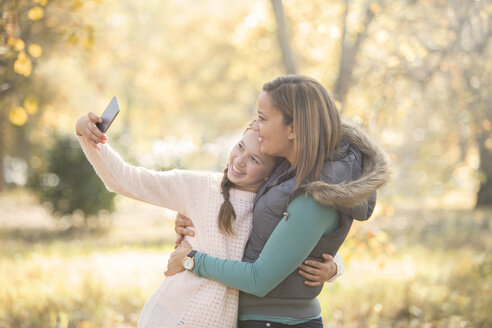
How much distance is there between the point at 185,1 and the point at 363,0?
2790 centimetres

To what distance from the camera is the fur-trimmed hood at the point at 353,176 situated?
7.24 feet

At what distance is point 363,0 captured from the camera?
677 cm

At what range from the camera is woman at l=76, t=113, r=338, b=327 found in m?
2.43

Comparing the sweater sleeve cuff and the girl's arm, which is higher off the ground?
the girl's arm

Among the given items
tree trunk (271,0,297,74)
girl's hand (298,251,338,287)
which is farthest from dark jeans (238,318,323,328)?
tree trunk (271,0,297,74)

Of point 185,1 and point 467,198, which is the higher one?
point 185,1

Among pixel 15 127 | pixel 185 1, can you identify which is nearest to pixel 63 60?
pixel 15 127

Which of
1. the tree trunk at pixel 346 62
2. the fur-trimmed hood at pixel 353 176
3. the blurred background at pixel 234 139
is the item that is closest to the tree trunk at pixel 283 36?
the blurred background at pixel 234 139

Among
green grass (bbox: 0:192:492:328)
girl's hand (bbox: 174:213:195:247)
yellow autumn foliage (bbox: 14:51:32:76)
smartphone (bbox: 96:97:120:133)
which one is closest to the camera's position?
smartphone (bbox: 96:97:120:133)

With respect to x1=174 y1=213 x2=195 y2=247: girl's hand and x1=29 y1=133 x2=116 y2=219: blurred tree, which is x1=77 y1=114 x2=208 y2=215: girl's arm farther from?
x1=29 y1=133 x2=116 y2=219: blurred tree

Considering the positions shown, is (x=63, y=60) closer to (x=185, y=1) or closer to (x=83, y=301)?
(x=83, y=301)

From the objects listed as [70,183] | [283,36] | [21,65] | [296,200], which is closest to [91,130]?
[296,200]

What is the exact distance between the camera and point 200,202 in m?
2.56

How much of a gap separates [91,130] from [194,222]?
25.1 inches
